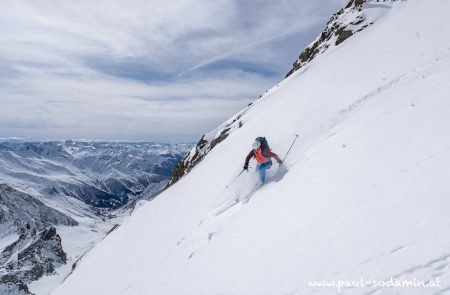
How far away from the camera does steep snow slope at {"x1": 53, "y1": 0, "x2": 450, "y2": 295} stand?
668cm

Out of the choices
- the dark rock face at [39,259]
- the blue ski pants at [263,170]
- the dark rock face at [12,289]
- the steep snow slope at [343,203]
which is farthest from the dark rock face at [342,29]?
the dark rock face at [39,259]

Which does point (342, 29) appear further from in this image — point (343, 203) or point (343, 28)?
point (343, 203)

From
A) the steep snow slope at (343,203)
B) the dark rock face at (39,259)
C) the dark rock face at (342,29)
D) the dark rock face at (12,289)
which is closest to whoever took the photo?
the steep snow slope at (343,203)

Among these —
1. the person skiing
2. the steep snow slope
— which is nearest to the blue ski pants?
the person skiing

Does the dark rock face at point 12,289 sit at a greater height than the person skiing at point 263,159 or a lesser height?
lesser

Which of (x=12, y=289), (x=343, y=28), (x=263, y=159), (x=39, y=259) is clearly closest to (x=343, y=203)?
(x=263, y=159)

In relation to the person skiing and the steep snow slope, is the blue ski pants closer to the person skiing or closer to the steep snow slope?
the person skiing

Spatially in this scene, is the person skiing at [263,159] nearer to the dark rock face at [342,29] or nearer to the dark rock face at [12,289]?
the dark rock face at [342,29]

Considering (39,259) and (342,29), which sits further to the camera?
(39,259)

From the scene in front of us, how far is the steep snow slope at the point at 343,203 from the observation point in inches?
263

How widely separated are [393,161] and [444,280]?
4.41m

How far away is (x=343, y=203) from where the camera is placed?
29.3 feet

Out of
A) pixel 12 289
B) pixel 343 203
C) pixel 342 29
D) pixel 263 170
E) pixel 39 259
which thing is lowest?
pixel 39 259

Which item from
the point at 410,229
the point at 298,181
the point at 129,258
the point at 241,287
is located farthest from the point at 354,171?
the point at 129,258
